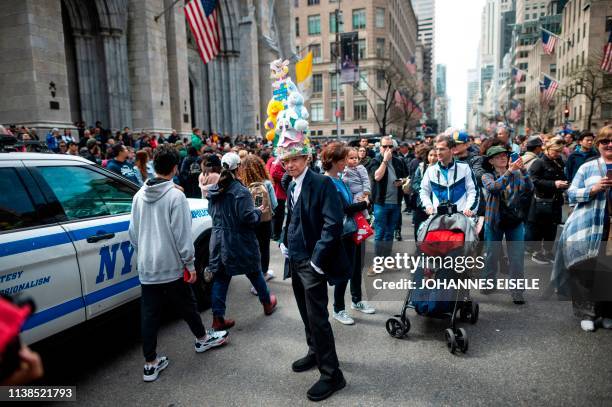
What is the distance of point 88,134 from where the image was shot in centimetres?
1349

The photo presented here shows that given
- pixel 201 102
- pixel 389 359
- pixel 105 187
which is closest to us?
pixel 389 359

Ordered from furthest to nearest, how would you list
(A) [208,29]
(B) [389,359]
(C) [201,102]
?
(C) [201,102]
(A) [208,29]
(B) [389,359]

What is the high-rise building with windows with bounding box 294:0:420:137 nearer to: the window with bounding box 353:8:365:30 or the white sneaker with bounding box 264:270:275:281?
the window with bounding box 353:8:365:30

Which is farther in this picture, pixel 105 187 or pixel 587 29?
pixel 587 29

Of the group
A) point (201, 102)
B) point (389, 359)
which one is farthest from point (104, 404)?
point (201, 102)

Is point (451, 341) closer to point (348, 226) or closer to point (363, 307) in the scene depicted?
point (363, 307)

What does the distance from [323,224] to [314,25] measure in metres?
75.2

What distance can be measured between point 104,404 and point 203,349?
3.43 ft

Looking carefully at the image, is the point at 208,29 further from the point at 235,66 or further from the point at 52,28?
the point at 235,66

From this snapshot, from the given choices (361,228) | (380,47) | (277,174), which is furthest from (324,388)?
(380,47)

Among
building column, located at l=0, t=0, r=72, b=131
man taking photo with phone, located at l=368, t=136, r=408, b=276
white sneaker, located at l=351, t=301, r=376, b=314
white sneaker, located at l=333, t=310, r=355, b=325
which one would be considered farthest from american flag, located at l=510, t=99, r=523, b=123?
white sneaker, located at l=333, t=310, r=355, b=325

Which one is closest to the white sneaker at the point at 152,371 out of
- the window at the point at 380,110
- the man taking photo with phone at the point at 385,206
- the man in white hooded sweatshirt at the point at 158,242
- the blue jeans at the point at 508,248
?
the man in white hooded sweatshirt at the point at 158,242

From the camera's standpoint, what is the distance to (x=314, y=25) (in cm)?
7138

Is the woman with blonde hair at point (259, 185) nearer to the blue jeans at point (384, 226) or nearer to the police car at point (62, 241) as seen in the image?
the police car at point (62, 241)
